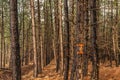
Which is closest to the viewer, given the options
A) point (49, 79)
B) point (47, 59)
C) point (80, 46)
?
point (80, 46)

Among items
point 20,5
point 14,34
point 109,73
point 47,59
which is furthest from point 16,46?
point 20,5

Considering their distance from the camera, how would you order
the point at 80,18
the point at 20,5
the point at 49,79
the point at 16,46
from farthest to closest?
the point at 20,5, the point at 49,79, the point at 80,18, the point at 16,46

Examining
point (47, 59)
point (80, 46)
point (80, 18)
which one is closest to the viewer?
point (80, 46)

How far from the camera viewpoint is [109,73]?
64.0 ft

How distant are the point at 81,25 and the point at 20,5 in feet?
111

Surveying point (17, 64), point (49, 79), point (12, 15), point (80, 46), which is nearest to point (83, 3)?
Result: point (80, 46)

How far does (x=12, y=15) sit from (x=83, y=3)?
3.07m

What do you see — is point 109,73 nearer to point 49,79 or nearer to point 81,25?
point 49,79

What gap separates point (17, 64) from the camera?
36.0 feet

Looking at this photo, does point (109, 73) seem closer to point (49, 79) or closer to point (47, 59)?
point (49, 79)

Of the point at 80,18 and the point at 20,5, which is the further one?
the point at 20,5

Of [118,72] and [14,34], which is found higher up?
[14,34]

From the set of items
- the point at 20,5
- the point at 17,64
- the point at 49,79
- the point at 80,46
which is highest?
the point at 20,5

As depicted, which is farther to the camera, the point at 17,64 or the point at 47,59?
the point at 47,59
